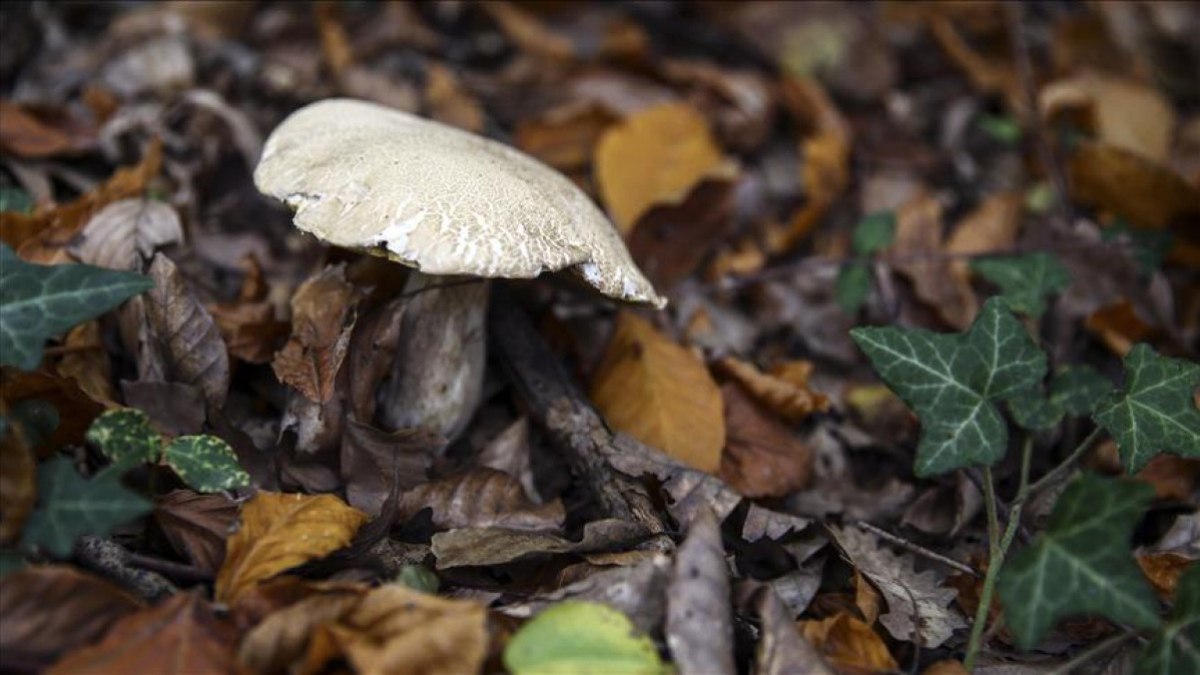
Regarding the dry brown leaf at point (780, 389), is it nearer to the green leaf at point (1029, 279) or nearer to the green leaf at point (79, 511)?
the green leaf at point (1029, 279)

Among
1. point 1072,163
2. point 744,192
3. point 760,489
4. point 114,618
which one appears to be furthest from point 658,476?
point 1072,163

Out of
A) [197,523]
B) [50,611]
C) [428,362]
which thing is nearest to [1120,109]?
[428,362]

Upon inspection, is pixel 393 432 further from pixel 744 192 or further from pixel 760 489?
pixel 744 192

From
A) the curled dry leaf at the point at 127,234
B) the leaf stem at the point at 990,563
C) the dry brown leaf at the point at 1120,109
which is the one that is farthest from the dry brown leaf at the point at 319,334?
the dry brown leaf at the point at 1120,109

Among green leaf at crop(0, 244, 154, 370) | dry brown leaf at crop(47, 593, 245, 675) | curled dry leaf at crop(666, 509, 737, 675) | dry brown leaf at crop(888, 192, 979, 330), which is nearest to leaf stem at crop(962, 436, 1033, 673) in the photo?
curled dry leaf at crop(666, 509, 737, 675)

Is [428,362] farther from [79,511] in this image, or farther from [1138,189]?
[1138,189]

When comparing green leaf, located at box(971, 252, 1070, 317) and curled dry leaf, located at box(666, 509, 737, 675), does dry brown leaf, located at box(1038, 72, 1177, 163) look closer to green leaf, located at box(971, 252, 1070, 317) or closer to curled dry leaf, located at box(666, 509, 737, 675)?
green leaf, located at box(971, 252, 1070, 317)
